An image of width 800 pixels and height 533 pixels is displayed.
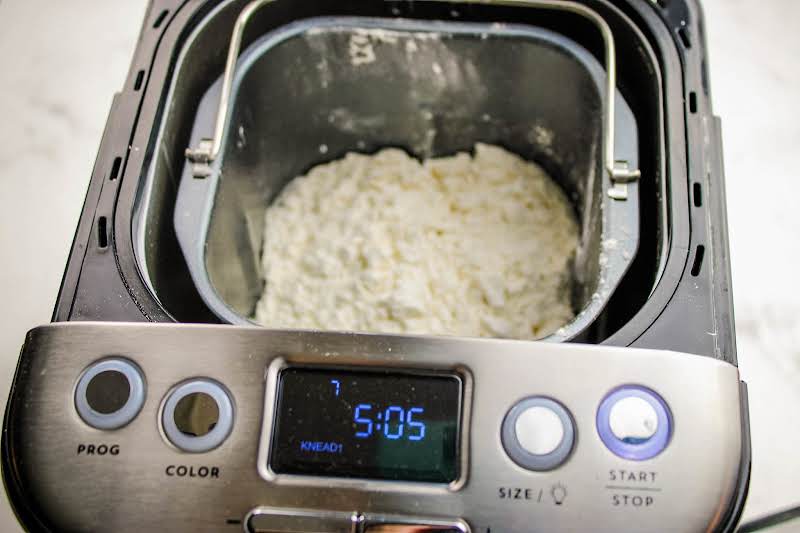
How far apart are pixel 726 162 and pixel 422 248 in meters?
0.38

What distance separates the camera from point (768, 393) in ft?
2.56

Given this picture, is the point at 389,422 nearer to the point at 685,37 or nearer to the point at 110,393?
the point at 110,393

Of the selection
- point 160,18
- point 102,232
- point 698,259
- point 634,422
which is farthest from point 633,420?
point 160,18

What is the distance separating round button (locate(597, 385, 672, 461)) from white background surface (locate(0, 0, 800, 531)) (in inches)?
10.6

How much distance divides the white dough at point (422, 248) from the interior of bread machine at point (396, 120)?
25 mm

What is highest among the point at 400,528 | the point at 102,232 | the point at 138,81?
the point at 138,81

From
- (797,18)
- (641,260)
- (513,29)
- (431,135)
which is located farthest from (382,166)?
(797,18)

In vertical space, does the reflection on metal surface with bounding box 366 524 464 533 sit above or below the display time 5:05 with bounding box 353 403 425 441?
below

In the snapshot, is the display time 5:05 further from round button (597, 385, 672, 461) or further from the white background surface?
the white background surface

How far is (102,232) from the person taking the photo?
0.63 metres

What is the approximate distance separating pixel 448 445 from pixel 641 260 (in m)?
0.26

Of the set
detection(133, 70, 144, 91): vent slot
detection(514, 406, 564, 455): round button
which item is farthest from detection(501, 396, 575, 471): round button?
detection(133, 70, 144, 91): vent slot

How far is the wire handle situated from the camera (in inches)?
27.3

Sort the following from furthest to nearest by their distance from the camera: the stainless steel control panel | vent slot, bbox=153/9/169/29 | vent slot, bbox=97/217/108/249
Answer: vent slot, bbox=153/9/169/29, vent slot, bbox=97/217/108/249, the stainless steel control panel
